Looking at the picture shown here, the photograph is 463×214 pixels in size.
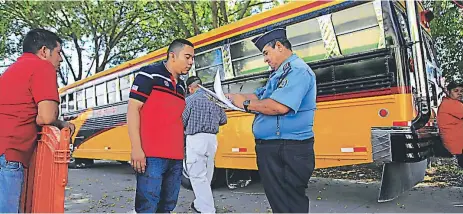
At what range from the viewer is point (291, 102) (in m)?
2.78

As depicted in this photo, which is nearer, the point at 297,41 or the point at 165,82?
the point at 165,82

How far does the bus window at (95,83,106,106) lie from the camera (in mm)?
10039

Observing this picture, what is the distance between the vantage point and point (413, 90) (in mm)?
4875

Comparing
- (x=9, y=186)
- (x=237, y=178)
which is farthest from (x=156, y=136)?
(x=237, y=178)

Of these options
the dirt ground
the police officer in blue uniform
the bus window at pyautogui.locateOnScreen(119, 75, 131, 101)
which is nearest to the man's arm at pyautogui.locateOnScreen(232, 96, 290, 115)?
the police officer in blue uniform

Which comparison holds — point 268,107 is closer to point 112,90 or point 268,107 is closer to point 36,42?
point 36,42

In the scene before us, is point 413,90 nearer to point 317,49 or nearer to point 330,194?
point 317,49

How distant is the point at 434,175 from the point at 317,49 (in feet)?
14.3

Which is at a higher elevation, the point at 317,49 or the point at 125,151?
the point at 317,49

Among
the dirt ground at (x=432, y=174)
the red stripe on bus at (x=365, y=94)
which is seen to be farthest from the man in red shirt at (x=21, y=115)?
the dirt ground at (x=432, y=174)

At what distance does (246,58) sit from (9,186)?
4128mm

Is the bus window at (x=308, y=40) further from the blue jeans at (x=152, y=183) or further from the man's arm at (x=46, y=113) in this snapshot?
the man's arm at (x=46, y=113)

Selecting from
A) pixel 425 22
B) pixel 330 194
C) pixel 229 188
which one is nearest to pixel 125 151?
pixel 229 188

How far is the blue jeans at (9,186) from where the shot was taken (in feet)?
8.98
